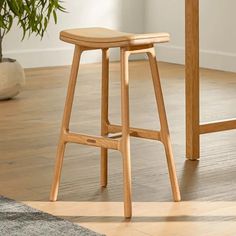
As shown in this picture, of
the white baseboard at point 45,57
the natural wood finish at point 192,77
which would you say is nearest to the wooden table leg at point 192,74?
the natural wood finish at point 192,77

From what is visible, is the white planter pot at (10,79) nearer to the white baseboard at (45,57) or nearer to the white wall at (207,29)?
the white baseboard at (45,57)

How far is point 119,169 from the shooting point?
371cm

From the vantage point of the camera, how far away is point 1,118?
5035 millimetres

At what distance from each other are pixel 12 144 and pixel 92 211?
4.37ft

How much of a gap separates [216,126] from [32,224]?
4.83ft

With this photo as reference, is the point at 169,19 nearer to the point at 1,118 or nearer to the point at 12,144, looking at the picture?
the point at 1,118

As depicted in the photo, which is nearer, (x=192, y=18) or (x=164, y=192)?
(x=164, y=192)

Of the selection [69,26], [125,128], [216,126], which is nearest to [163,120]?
[125,128]

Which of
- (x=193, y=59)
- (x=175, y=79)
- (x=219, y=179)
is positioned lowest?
(x=175, y=79)

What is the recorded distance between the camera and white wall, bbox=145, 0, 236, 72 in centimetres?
735

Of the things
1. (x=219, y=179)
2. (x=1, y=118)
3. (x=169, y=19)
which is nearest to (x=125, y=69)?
(x=219, y=179)

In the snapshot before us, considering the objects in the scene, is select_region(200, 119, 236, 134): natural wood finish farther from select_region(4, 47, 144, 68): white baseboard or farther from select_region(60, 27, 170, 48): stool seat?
select_region(4, 47, 144, 68): white baseboard

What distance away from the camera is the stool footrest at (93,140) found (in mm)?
2986

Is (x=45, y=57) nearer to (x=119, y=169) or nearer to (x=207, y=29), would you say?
(x=207, y=29)
